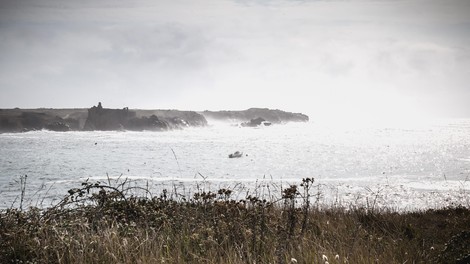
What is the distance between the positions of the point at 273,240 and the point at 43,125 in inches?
5114

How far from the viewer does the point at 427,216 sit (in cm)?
1209

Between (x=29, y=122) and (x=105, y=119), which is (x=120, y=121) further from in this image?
(x=29, y=122)

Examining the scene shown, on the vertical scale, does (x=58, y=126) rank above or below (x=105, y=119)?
below

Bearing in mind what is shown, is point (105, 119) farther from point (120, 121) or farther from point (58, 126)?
point (58, 126)

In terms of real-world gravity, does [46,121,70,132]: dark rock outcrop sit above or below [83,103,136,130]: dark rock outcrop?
below

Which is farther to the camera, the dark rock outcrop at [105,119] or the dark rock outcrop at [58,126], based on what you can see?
the dark rock outcrop at [105,119]

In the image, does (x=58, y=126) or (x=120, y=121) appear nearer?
(x=58, y=126)

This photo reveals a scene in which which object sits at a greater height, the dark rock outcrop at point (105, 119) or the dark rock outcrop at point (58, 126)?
the dark rock outcrop at point (105, 119)

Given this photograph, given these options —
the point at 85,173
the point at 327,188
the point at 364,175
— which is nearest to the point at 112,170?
the point at 85,173

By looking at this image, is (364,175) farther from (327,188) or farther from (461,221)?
(461,221)

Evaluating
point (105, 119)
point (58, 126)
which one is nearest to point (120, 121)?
point (105, 119)

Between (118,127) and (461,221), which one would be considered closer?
(461,221)

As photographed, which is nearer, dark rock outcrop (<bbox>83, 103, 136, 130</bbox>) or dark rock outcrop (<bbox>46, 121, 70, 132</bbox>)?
dark rock outcrop (<bbox>46, 121, 70, 132</bbox>)

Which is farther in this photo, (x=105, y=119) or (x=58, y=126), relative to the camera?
(x=105, y=119)
